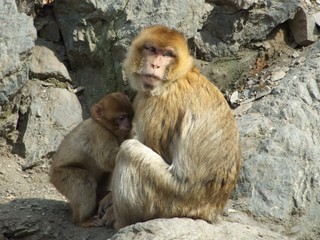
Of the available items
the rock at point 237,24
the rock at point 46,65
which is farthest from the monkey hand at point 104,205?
the rock at point 237,24

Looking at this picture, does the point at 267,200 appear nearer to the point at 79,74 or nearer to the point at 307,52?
the point at 307,52

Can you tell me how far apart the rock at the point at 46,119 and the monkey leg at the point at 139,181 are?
132 inches

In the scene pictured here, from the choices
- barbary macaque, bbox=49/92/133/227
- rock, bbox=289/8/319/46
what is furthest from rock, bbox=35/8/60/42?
rock, bbox=289/8/319/46

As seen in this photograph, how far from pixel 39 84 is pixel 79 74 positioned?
0.68 meters

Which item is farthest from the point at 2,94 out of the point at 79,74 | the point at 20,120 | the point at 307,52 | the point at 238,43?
the point at 307,52

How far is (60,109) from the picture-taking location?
10.0 m

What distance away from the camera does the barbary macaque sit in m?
7.39

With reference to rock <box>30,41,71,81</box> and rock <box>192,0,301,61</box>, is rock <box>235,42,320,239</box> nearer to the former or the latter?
rock <box>192,0,301,61</box>

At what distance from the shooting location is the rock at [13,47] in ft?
30.9

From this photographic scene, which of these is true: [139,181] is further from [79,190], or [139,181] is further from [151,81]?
[79,190]

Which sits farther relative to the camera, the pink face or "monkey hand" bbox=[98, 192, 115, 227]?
"monkey hand" bbox=[98, 192, 115, 227]

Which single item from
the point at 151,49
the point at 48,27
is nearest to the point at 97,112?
the point at 151,49

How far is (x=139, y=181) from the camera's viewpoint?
21.3 feet

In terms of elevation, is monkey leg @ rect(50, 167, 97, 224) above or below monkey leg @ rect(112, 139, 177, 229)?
below
